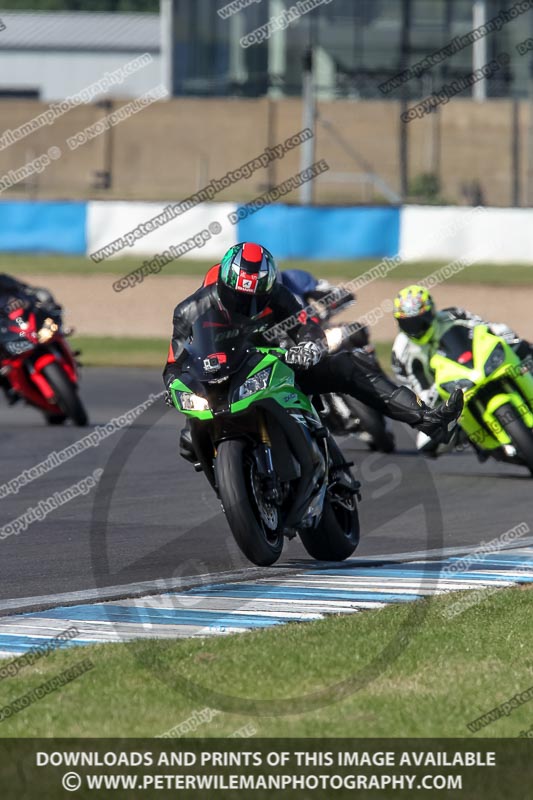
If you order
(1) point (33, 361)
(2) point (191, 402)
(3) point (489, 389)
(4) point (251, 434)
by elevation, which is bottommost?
(1) point (33, 361)

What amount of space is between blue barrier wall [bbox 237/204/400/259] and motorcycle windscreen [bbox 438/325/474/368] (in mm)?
17874

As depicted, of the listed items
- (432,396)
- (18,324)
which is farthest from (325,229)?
(432,396)

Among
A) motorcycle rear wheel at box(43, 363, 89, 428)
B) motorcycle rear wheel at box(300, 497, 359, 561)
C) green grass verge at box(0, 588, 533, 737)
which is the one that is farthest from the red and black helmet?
motorcycle rear wheel at box(43, 363, 89, 428)

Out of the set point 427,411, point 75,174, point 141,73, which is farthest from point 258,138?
point 427,411

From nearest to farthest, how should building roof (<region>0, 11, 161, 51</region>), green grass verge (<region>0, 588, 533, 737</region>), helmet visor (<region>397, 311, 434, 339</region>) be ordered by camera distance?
1. green grass verge (<region>0, 588, 533, 737</region>)
2. helmet visor (<region>397, 311, 434, 339</region>)
3. building roof (<region>0, 11, 161, 51</region>)

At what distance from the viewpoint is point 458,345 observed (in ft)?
40.4

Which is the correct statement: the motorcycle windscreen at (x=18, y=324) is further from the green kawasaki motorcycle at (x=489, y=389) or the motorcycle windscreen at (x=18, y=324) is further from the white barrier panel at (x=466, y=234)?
the white barrier panel at (x=466, y=234)

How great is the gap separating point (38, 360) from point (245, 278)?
7094mm

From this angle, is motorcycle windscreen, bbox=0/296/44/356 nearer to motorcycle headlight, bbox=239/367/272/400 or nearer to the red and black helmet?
the red and black helmet

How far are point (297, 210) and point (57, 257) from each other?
5.19 meters

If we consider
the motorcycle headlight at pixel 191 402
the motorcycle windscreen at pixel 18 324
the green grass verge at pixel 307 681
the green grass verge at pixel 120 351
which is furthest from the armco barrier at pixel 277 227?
the green grass verge at pixel 307 681

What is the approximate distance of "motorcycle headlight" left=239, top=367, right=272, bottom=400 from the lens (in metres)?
7.81

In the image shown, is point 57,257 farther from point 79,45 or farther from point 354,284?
point 79,45

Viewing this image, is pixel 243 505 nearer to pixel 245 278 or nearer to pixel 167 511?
pixel 245 278
